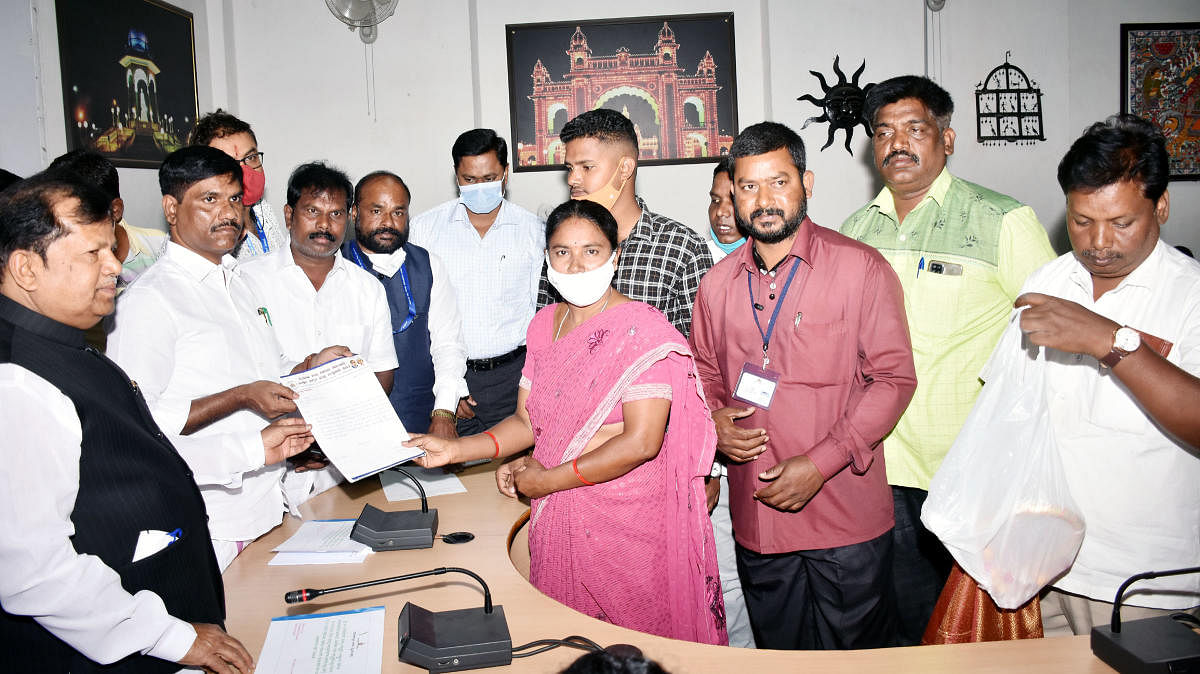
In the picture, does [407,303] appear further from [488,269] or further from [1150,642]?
[1150,642]

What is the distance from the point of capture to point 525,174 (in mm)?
5066

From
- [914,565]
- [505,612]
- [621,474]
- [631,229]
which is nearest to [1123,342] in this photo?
[621,474]

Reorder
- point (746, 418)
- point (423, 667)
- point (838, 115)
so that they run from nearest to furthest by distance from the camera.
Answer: point (423, 667)
point (746, 418)
point (838, 115)

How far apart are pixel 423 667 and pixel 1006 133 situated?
5.25 m

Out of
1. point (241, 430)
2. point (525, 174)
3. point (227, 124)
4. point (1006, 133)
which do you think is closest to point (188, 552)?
point (241, 430)

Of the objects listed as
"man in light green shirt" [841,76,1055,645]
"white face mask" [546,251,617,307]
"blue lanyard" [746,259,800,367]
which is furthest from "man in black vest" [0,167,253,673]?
"man in light green shirt" [841,76,1055,645]

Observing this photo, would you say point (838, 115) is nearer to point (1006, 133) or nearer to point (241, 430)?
point (1006, 133)

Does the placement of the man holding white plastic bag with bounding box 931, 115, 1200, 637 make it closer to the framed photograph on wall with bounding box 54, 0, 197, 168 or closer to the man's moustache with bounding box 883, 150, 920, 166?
the man's moustache with bounding box 883, 150, 920, 166

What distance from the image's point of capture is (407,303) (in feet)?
10.4

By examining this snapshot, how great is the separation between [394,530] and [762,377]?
3.72ft

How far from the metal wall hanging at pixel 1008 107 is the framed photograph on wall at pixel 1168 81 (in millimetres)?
703

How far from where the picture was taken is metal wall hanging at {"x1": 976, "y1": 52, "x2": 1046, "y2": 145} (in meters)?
5.05

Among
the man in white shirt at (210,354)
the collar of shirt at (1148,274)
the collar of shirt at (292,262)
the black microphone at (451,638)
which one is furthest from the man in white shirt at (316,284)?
the collar of shirt at (1148,274)

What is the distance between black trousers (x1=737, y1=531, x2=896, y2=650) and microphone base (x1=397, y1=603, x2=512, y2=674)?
95 centimetres
